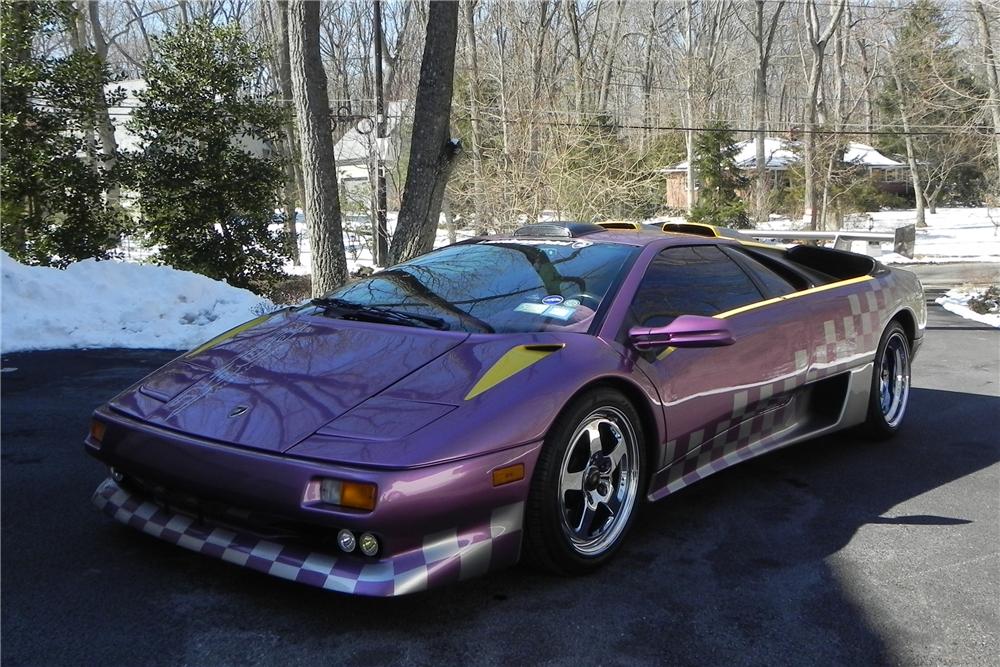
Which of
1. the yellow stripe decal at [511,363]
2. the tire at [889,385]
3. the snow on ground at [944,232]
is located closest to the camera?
the yellow stripe decal at [511,363]

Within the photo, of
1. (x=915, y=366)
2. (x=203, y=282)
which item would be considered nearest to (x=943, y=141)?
(x=915, y=366)

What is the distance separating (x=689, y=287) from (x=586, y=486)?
1.24 meters

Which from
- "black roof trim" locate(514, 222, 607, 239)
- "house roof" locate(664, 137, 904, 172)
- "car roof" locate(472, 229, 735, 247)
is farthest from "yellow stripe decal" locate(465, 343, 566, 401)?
"house roof" locate(664, 137, 904, 172)

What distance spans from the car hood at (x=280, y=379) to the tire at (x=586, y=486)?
0.56 meters

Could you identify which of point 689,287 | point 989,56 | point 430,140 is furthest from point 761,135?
point 689,287

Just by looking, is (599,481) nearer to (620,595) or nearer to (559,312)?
(620,595)

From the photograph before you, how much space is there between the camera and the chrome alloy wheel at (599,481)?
3.19 metres

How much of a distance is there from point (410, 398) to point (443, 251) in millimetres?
1709

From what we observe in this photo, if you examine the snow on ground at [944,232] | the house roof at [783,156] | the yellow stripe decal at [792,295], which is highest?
the house roof at [783,156]

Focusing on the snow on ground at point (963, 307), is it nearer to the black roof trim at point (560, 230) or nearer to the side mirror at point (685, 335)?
the black roof trim at point (560, 230)

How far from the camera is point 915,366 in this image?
7719 mm

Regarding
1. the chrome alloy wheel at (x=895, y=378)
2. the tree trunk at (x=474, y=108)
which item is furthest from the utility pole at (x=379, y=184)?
the chrome alloy wheel at (x=895, y=378)

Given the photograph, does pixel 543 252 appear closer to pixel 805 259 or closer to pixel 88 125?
pixel 805 259

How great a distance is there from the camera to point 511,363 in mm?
3127
